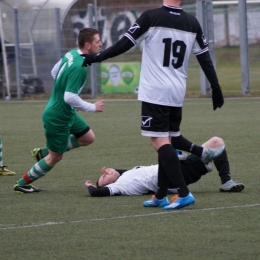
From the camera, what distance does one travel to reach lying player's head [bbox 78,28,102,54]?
7.88 meters

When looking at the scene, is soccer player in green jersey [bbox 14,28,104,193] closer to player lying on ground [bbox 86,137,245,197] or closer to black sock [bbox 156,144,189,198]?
player lying on ground [bbox 86,137,245,197]

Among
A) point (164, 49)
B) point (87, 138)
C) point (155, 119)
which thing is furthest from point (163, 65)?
point (87, 138)

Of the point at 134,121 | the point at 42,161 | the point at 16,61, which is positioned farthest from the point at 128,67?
the point at 42,161

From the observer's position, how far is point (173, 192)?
7.66m

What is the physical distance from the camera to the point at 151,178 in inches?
295

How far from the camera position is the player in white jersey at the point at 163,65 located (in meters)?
6.57

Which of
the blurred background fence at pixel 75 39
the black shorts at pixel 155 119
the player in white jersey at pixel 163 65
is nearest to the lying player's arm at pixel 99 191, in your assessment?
the player in white jersey at pixel 163 65

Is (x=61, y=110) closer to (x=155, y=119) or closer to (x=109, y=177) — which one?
(x=109, y=177)

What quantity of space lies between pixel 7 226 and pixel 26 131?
8.35m

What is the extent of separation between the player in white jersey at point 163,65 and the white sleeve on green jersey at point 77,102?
78 centimetres

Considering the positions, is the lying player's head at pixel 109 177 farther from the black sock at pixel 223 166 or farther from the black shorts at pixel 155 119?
the black shorts at pixel 155 119

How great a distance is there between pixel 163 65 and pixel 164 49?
5.3 inches

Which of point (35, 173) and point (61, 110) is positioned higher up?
point (61, 110)

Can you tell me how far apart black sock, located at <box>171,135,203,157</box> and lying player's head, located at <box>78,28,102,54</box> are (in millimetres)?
1262
